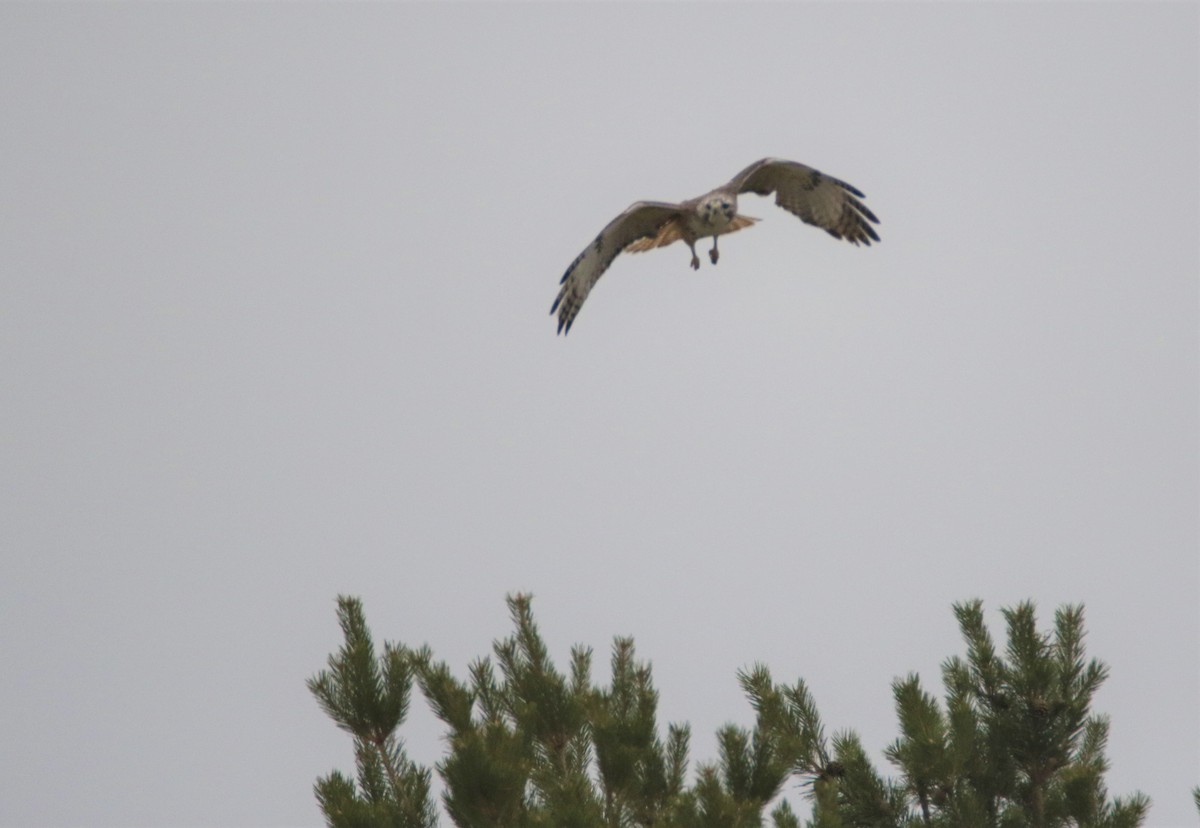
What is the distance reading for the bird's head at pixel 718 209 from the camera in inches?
475

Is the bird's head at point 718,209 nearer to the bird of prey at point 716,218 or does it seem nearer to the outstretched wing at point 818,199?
the bird of prey at point 716,218

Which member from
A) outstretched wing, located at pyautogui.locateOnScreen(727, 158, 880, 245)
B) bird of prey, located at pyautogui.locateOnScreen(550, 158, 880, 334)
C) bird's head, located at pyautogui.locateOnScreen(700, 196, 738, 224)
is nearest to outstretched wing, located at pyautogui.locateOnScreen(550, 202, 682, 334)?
bird of prey, located at pyautogui.locateOnScreen(550, 158, 880, 334)

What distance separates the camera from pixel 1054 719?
23.5ft

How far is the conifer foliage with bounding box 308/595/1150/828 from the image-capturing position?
20.1 ft

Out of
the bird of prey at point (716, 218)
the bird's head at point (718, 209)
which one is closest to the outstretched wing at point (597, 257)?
the bird of prey at point (716, 218)

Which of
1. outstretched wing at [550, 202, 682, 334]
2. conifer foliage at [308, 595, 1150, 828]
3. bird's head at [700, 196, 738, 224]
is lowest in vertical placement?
conifer foliage at [308, 595, 1150, 828]

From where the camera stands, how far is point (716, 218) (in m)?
12.2

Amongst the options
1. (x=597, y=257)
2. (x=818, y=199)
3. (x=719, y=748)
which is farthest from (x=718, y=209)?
(x=719, y=748)

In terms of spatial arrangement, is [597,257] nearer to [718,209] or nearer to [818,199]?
[718,209]

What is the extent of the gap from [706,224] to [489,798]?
279 inches

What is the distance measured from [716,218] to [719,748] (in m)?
6.47

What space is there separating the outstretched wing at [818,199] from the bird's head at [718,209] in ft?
2.74

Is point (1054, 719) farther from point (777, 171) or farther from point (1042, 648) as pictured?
point (777, 171)

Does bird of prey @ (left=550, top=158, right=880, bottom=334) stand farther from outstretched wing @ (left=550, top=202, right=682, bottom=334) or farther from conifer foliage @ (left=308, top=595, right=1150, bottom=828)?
conifer foliage @ (left=308, top=595, right=1150, bottom=828)
